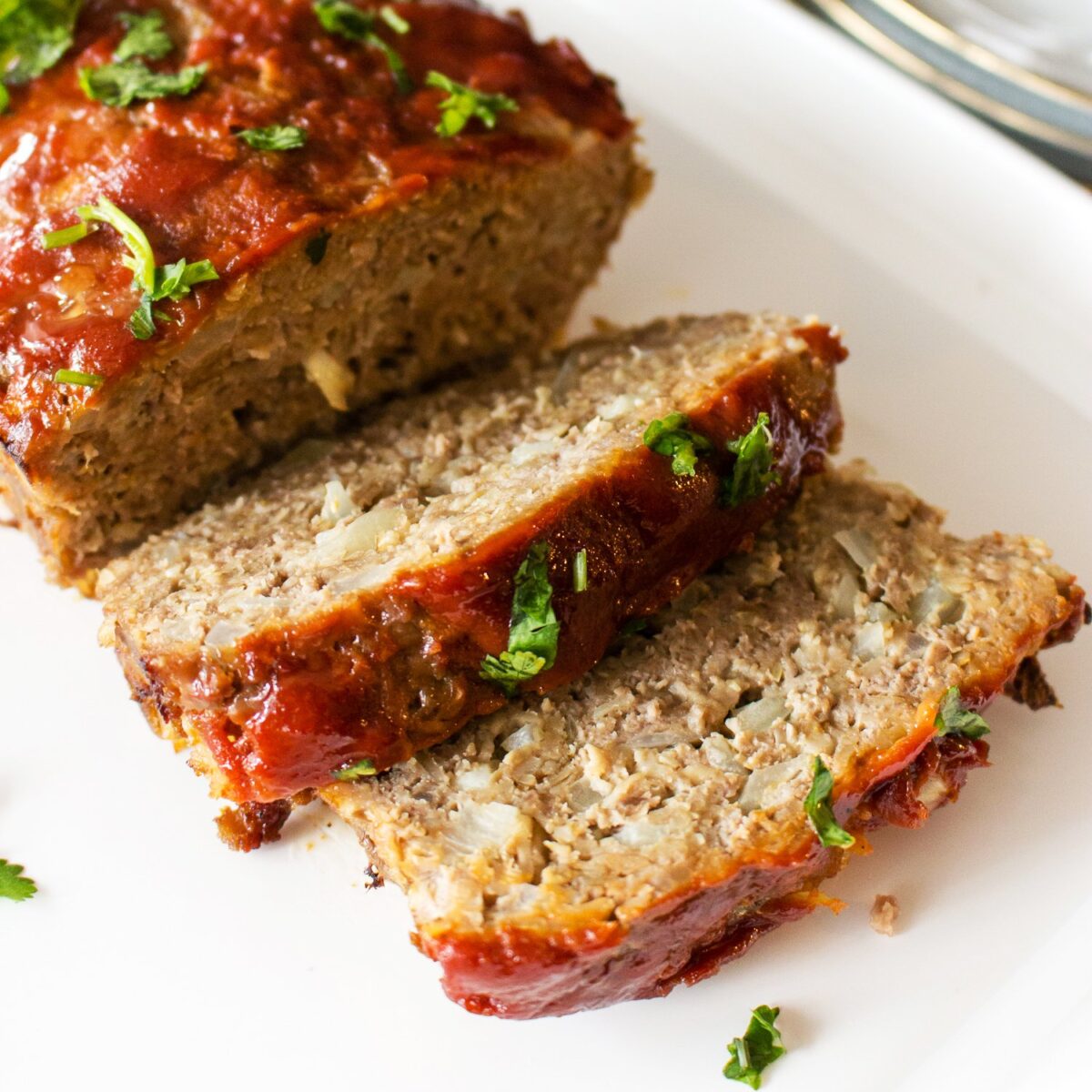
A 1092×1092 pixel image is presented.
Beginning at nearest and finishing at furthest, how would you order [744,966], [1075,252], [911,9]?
[744,966]
[1075,252]
[911,9]

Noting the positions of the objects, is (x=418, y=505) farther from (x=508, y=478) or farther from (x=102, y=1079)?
(x=102, y=1079)

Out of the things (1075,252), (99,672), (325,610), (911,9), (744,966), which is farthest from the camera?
(911,9)

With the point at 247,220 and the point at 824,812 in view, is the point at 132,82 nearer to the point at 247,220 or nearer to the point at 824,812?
the point at 247,220

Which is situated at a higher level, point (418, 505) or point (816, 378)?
point (816, 378)

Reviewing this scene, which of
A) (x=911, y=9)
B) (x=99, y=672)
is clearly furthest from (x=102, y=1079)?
(x=911, y=9)

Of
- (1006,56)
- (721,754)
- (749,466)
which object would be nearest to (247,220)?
(749,466)

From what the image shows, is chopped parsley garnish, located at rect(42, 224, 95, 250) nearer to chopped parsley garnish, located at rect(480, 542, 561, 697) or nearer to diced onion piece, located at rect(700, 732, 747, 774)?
chopped parsley garnish, located at rect(480, 542, 561, 697)

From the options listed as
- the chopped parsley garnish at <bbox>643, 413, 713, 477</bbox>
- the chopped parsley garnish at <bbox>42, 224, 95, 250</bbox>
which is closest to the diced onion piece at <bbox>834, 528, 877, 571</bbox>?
the chopped parsley garnish at <bbox>643, 413, 713, 477</bbox>
